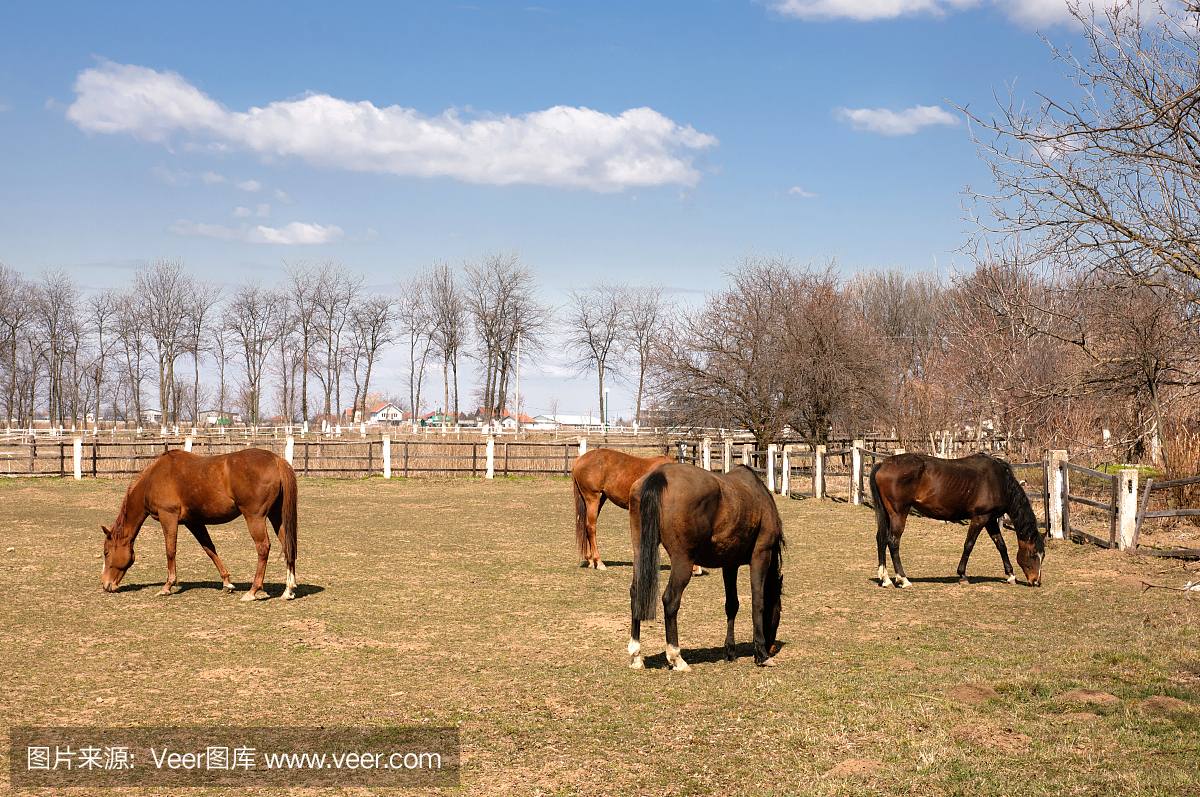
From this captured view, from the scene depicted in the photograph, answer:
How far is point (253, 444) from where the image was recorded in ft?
101

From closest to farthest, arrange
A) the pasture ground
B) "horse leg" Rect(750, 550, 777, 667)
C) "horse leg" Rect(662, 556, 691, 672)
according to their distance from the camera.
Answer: the pasture ground, "horse leg" Rect(662, 556, 691, 672), "horse leg" Rect(750, 550, 777, 667)

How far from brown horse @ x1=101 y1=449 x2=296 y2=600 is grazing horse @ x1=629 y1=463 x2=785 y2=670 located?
4.75m

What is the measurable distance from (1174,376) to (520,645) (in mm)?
13519

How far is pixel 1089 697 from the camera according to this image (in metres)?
5.41

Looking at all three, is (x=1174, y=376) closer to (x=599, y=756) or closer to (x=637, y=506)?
(x=637, y=506)

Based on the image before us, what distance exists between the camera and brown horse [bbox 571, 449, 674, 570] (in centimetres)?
1191

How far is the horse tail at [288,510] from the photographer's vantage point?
9375mm

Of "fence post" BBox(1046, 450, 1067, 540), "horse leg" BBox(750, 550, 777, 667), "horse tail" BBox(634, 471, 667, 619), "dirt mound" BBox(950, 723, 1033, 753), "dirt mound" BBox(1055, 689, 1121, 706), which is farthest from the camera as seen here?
"fence post" BBox(1046, 450, 1067, 540)

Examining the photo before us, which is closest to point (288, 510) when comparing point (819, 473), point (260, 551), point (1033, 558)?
point (260, 551)

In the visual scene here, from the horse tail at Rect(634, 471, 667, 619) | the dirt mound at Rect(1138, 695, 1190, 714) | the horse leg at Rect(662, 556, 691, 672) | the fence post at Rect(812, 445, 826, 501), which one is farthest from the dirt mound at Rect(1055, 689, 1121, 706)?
the fence post at Rect(812, 445, 826, 501)

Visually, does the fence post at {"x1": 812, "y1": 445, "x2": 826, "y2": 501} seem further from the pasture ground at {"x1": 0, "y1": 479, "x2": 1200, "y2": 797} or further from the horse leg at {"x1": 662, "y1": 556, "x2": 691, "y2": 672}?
the horse leg at {"x1": 662, "y1": 556, "x2": 691, "y2": 672}

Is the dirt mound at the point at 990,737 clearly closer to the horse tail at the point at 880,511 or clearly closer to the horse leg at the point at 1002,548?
the horse tail at the point at 880,511

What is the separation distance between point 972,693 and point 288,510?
7258mm

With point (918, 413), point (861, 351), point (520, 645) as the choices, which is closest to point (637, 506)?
point (520, 645)
